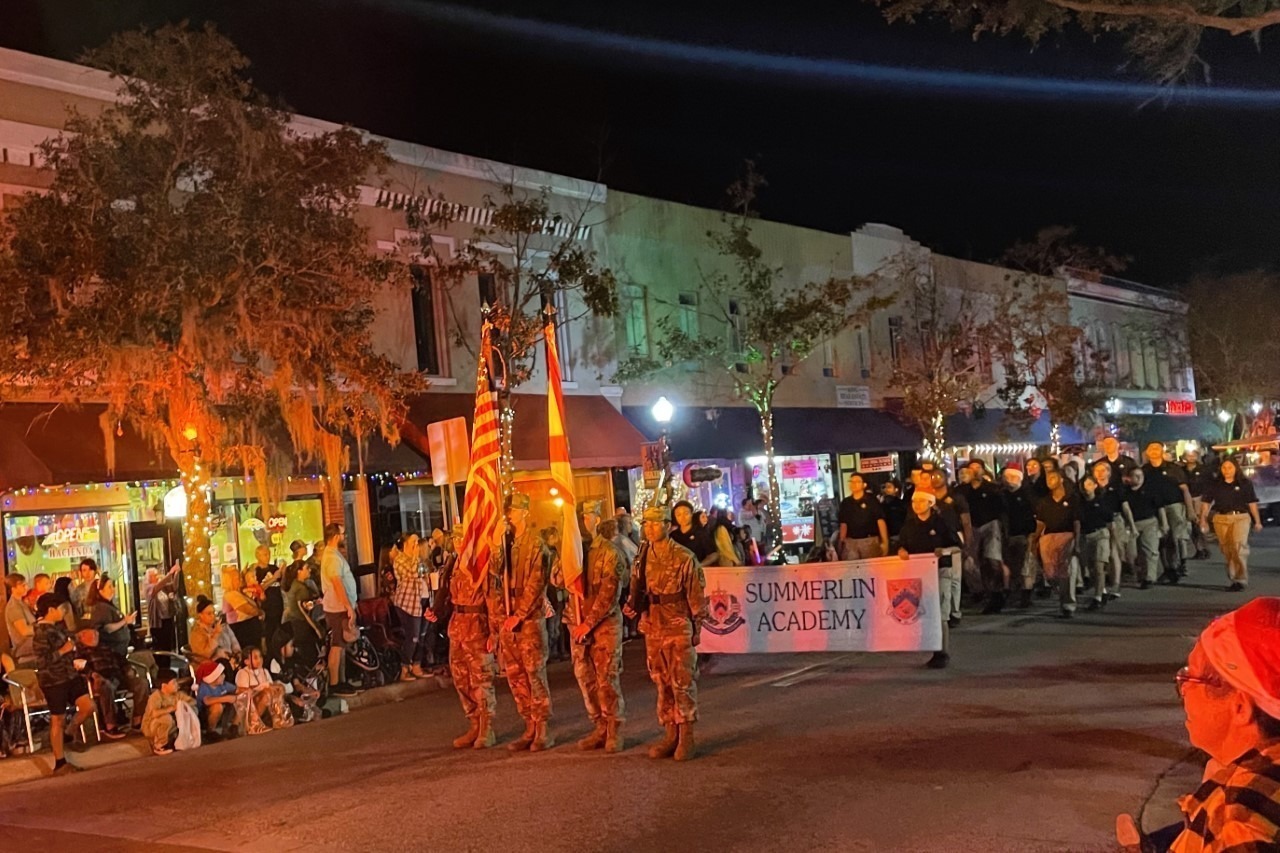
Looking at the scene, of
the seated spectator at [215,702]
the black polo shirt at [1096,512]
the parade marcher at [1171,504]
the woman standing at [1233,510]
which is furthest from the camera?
the parade marcher at [1171,504]

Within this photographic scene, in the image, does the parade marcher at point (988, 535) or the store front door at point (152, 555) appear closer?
the parade marcher at point (988, 535)

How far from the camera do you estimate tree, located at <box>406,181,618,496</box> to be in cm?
1845

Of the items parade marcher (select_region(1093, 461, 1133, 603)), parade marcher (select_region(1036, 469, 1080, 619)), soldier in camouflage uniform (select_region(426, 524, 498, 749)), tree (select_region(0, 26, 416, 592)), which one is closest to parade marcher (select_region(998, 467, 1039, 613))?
parade marcher (select_region(1036, 469, 1080, 619))

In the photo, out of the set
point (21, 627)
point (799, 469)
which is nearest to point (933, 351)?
point (799, 469)

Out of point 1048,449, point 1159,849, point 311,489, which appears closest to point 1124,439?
point 1048,449

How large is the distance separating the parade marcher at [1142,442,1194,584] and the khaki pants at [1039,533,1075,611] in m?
2.78

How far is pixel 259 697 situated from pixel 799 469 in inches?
741

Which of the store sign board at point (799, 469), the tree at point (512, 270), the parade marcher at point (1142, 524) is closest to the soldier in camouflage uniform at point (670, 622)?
the tree at point (512, 270)

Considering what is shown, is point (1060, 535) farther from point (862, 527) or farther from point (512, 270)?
point (512, 270)

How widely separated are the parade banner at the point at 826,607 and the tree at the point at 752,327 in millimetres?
10402

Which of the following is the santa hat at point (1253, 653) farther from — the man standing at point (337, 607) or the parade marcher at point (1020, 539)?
the parade marcher at point (1020, 539)

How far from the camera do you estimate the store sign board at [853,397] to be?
1190 inches

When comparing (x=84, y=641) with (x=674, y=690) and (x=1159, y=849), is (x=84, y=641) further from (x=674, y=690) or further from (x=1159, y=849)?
(x=1159, y=849)

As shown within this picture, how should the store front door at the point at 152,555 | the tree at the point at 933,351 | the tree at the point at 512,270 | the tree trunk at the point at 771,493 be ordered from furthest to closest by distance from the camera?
1. the tree at the point at 933,351
2. the tree trunk at the point at 771,493
3. the tree at the point at 512,270
4. the store front door at the point at 152,555
